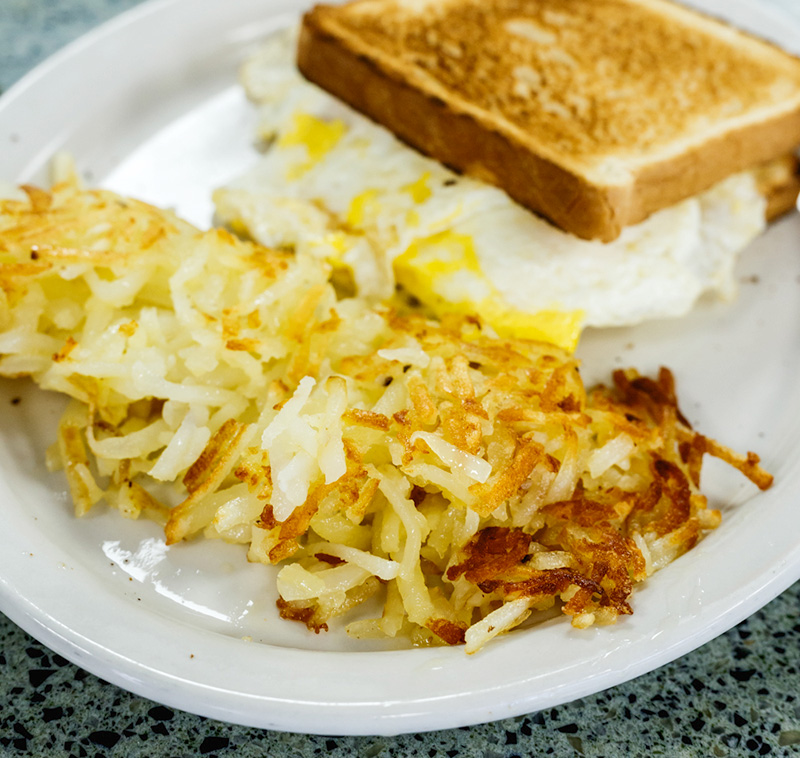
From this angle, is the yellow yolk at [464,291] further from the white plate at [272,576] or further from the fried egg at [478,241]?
the white plate at [272,576]

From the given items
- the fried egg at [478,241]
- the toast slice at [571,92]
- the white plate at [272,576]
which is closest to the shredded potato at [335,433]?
the white plate at [272,576]

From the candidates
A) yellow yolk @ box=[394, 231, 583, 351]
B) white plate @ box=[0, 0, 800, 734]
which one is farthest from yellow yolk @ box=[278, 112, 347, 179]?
yellow yolk @ box=[394, 231, 583, 351]

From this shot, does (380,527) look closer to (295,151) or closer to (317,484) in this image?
(317,484)

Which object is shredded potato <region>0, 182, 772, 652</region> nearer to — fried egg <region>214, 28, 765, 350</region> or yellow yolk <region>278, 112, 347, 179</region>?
fried egg <region>214, 28, 765, 350</region>

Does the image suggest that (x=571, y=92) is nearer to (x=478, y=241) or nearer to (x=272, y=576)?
(x=478, y=241)

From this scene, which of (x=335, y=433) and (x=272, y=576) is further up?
(x=335, y=433)

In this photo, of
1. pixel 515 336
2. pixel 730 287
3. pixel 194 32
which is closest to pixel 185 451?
pixel 515 336

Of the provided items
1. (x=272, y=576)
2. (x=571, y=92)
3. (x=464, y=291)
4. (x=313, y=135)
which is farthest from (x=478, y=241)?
(x=272, y=576)
